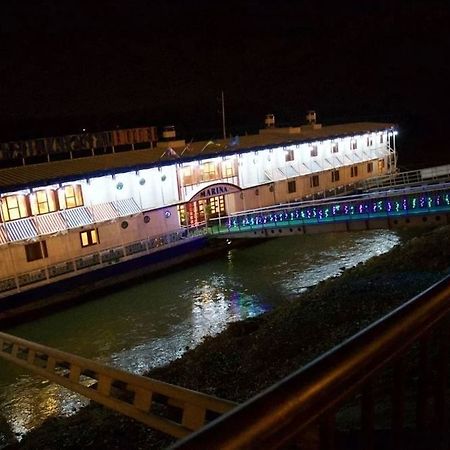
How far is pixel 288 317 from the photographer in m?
16.7

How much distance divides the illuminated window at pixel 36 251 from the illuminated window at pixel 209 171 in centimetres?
1058

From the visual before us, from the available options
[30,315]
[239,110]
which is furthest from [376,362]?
[239,110]

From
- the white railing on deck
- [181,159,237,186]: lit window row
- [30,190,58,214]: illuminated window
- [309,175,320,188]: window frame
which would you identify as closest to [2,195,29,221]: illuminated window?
[30,190,58,214]: illuminated window

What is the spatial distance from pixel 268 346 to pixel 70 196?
14438mm

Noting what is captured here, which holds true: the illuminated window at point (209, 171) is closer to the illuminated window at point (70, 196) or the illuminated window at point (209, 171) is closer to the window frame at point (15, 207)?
the illuminated window at point (70, 196)

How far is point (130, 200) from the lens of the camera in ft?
90.2

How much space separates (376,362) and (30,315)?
892 inches

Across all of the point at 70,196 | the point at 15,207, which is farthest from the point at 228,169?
the point at 15,207

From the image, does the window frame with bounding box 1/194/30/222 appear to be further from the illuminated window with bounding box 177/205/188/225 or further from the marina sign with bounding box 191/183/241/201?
the marina sign with bounding box 191/183/241/201

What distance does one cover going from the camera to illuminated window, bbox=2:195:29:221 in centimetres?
2322

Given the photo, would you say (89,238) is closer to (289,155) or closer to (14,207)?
(14,207)

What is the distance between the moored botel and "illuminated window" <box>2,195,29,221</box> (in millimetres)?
42

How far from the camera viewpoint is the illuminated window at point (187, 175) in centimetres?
3009

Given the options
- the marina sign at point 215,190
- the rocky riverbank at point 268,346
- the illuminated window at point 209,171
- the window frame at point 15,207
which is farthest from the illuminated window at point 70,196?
the rocky riverbank at point 268,346
